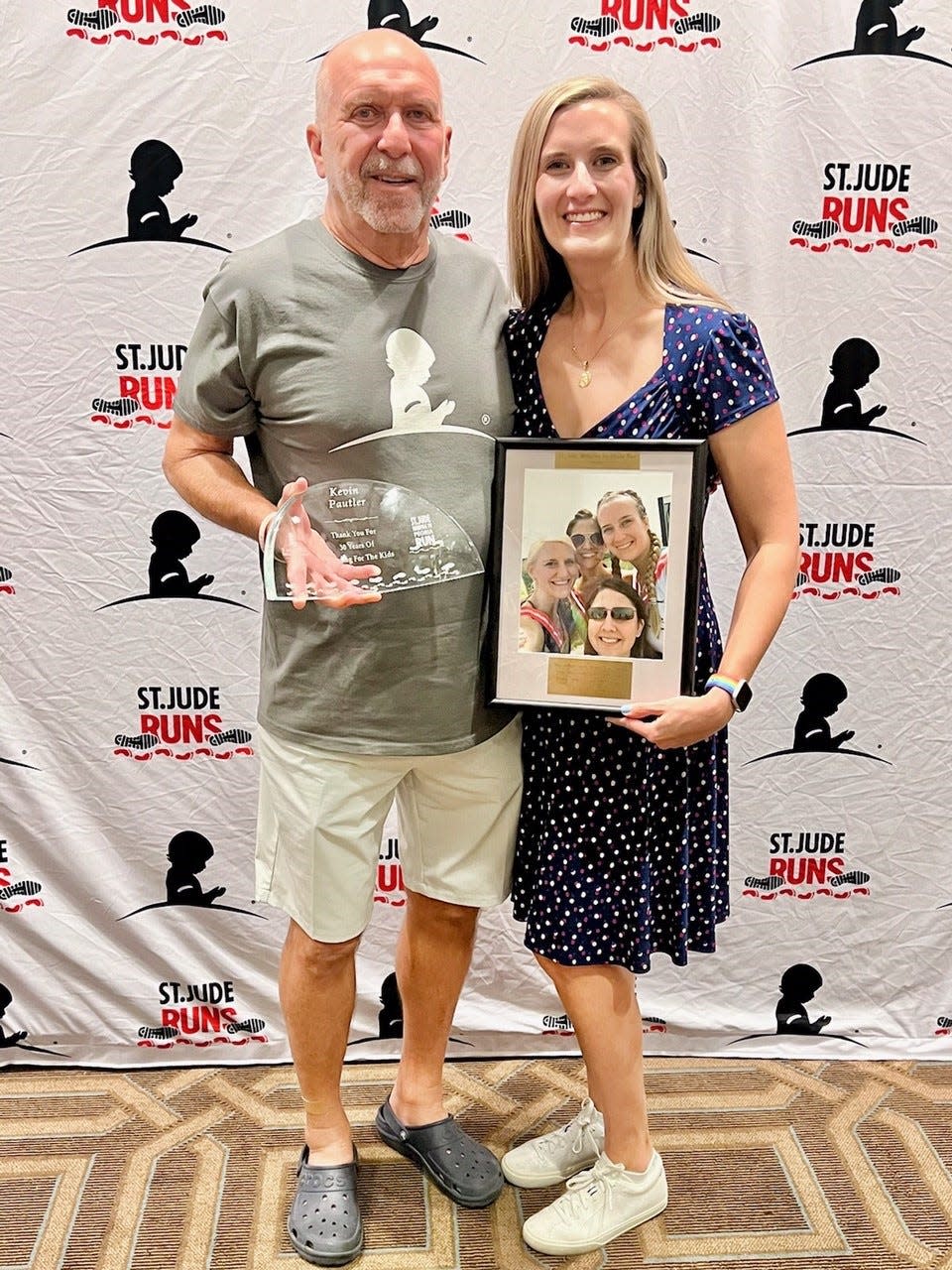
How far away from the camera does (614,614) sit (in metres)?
1.39

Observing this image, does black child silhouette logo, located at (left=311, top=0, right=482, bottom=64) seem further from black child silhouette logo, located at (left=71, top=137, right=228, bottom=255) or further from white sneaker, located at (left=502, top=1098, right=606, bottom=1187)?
white sneaker, located at (left=502, top=1098, right=606, bottom=1187)

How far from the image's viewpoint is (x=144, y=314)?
1.89 meters

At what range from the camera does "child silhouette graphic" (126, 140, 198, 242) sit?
5.97ft

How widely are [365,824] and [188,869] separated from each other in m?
0.68

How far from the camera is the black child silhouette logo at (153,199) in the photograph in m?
1.82

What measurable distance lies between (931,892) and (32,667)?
5.55ft

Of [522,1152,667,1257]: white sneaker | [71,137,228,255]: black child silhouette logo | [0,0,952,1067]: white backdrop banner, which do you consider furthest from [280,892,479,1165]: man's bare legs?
[71,137,228,255]: black child silhouette logo

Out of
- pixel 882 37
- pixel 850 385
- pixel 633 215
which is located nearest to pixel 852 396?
pixel 850 385

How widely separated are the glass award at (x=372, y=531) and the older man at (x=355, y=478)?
0.01 m

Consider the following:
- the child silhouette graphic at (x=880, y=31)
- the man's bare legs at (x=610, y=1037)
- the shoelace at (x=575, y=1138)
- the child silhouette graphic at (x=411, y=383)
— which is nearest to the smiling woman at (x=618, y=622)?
the child silhouette graphic at (x=411, y=383)

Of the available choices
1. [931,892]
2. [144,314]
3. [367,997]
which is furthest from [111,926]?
[931,892]

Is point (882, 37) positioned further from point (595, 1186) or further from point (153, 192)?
point (595, 1186)

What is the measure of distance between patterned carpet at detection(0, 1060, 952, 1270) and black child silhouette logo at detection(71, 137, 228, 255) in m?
1.45

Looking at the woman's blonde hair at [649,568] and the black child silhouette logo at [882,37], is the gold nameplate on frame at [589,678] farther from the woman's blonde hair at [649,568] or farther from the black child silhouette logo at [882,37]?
the black child silhouette logo at [882,37]
